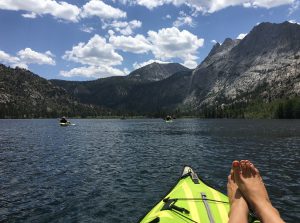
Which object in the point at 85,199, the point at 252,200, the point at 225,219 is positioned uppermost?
the point at 252,200

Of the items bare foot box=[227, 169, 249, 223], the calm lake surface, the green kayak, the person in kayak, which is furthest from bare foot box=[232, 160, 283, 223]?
the calm lake surface

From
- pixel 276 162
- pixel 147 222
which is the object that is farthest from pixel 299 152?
pixel 147 222

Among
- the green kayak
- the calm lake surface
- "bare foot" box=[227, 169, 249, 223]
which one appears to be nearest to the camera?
"bare foot" box=[227, 169, 249, 223]

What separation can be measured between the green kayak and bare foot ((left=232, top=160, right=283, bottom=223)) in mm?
618

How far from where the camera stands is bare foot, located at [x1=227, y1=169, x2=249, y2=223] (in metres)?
10.5

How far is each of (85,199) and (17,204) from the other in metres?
4.37

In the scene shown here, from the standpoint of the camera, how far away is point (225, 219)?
12.9 metres

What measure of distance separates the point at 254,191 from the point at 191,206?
2.82 meters

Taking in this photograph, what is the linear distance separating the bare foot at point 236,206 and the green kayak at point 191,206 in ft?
1.44

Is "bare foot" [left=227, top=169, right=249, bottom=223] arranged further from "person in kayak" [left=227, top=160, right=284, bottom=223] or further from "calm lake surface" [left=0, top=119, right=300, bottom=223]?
"calm lake surface" [left=0, top=119, right=300, bottom=223]

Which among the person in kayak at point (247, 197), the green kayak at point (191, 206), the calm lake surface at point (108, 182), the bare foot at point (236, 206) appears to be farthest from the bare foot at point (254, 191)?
the calm lake surface at point (108, 182)

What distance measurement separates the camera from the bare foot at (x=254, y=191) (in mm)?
10281

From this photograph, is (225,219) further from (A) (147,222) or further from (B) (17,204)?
(B) (17,204)

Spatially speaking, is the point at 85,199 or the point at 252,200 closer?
the point at 252,200
